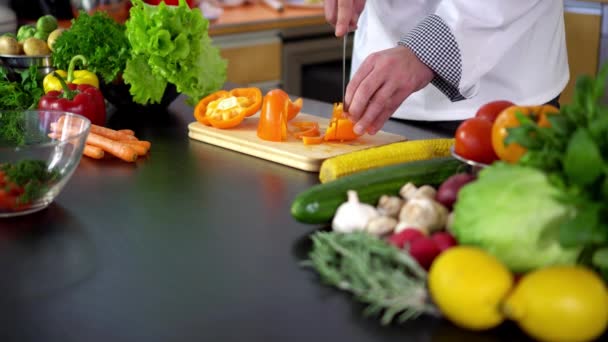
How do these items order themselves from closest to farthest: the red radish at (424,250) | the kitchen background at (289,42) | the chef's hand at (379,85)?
1. the red radish at (424,250)
2. the chef's hand at (379,85)
3. the kitchen background at (289,42)

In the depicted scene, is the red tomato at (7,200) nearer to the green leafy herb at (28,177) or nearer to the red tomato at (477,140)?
the green leafy herb at (28,177)

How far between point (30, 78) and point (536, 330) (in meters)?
1.46

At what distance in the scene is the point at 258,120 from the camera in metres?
1.89

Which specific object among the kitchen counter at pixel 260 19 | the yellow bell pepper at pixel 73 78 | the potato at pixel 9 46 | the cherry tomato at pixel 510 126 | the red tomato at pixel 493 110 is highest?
the cherry tomato at pixel 510 126

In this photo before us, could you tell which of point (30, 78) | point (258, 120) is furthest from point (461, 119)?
point (30, 78)

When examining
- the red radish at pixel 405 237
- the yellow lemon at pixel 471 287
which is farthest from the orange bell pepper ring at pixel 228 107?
the yellow lemon at pixel 471 287

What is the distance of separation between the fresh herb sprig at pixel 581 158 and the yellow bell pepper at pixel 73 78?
1.20 metres

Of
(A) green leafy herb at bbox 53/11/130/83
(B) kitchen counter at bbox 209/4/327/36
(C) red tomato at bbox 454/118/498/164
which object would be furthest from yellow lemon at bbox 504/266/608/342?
(B) kitchen counter at bbox 209/4/327/36

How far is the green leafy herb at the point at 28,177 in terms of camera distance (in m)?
1.28

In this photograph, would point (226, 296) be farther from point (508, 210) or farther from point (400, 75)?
point (400, 75)

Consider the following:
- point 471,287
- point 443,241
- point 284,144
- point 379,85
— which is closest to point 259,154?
point 284,144

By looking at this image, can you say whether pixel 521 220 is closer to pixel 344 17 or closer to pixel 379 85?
pixel 379 85

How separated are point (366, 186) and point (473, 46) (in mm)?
684

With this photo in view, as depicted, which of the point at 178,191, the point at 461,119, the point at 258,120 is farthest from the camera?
the point at 461,119
